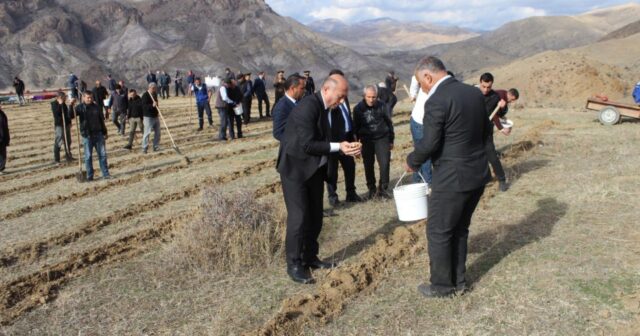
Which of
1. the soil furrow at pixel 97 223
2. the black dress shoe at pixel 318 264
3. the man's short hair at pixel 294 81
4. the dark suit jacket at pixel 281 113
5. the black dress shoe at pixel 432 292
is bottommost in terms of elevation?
the black dress shoe at pixel 432 292

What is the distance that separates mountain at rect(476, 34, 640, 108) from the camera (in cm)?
2544


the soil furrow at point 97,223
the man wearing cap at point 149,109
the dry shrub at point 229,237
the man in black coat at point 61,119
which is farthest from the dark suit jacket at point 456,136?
the man in black coat at point 61,119

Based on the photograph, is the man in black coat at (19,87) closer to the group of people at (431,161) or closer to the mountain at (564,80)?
the mountain at (564,80)

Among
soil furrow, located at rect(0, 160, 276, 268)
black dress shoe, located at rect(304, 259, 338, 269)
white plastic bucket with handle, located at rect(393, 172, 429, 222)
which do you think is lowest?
black dress shoe, located at rect(304, 259, 338, 269)

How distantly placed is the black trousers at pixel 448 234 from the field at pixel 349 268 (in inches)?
7.9

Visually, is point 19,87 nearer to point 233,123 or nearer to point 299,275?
point 233,123

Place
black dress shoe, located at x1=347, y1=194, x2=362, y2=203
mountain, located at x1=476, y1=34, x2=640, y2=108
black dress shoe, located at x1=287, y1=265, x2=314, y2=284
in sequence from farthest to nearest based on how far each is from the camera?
mountain, located at x1=476, y1=34, x2=640, y2=108, black dress shoe, located at x1=347, y1=194, x2=362, y2=203, black dress shoe, located at x1=287, y1=265, x2=314, y2=284

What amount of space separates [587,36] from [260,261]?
102 m

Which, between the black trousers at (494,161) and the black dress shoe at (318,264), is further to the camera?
the black trousers at (494,161)

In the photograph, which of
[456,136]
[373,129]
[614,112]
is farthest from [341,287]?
[614,112]

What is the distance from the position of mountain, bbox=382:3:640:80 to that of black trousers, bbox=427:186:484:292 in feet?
221

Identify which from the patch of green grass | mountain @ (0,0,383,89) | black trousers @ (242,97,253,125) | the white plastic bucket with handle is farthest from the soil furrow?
mountain @ (0,0,383,89)

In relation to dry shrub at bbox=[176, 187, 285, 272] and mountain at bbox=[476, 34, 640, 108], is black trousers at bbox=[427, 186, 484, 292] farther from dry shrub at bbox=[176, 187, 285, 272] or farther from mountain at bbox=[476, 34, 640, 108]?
mountain at bbox=[476, 34, 640, 108]

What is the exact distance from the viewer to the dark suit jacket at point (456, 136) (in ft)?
13.8
